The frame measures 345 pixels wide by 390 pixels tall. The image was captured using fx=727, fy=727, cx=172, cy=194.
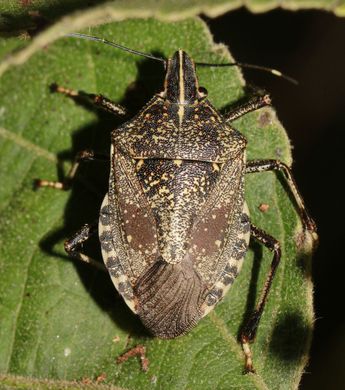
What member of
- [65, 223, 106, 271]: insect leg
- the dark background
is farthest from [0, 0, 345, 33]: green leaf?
the dark background

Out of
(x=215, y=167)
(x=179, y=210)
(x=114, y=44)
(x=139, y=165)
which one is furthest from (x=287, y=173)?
(x=114, y=44)

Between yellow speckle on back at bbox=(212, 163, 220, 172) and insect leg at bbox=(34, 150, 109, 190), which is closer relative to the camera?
yellow speckle on back at bbox=(212, 163, 220, 172)

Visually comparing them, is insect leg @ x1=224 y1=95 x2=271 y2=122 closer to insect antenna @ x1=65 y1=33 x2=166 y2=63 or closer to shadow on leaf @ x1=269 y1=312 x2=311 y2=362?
insect antenna @ x1=65 y1=33 x2=166 y2=63

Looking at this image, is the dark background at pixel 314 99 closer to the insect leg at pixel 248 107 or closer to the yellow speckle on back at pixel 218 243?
the insect leg at pixel 248 107

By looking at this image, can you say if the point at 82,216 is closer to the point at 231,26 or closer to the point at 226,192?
the point at 226,192

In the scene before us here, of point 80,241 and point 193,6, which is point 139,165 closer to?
point 80,241

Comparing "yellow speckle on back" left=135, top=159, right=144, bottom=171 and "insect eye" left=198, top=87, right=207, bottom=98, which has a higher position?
"insect eye" left=198, top=87, right=207, bottom=98
